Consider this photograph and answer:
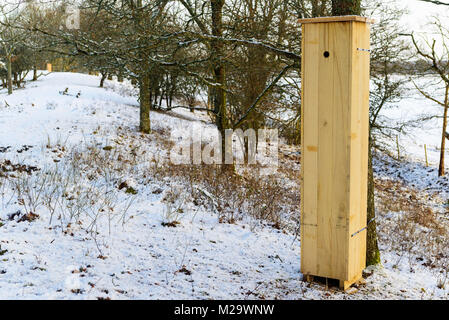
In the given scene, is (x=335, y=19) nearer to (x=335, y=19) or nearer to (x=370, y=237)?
(x=335, y=19)

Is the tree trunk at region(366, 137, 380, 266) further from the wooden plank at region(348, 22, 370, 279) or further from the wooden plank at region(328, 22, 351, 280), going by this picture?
the wooden plank at region(328, 22, 351, 280)

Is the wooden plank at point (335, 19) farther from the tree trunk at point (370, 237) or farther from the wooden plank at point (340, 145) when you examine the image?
the tree trunk at point (370, 237)

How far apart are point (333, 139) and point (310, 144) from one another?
21cm

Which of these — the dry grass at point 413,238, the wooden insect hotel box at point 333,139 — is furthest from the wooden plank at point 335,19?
the dry grass at point 413,238

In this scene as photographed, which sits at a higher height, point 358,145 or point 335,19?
point 335,19

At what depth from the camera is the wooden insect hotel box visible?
10.9 ft

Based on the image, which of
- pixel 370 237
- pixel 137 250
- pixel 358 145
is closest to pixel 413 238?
pixel 370 237

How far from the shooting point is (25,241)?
3.89 metres

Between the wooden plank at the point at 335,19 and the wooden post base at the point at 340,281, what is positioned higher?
the wooden plank at the point at 335,19

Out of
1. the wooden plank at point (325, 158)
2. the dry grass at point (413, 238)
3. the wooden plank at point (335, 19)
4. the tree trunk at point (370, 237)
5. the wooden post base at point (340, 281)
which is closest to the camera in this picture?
the wooden plank at point (335, 19)

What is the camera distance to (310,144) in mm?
3484

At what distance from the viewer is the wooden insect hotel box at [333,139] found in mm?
3330

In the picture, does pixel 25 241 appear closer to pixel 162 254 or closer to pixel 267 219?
pixel 162 254
